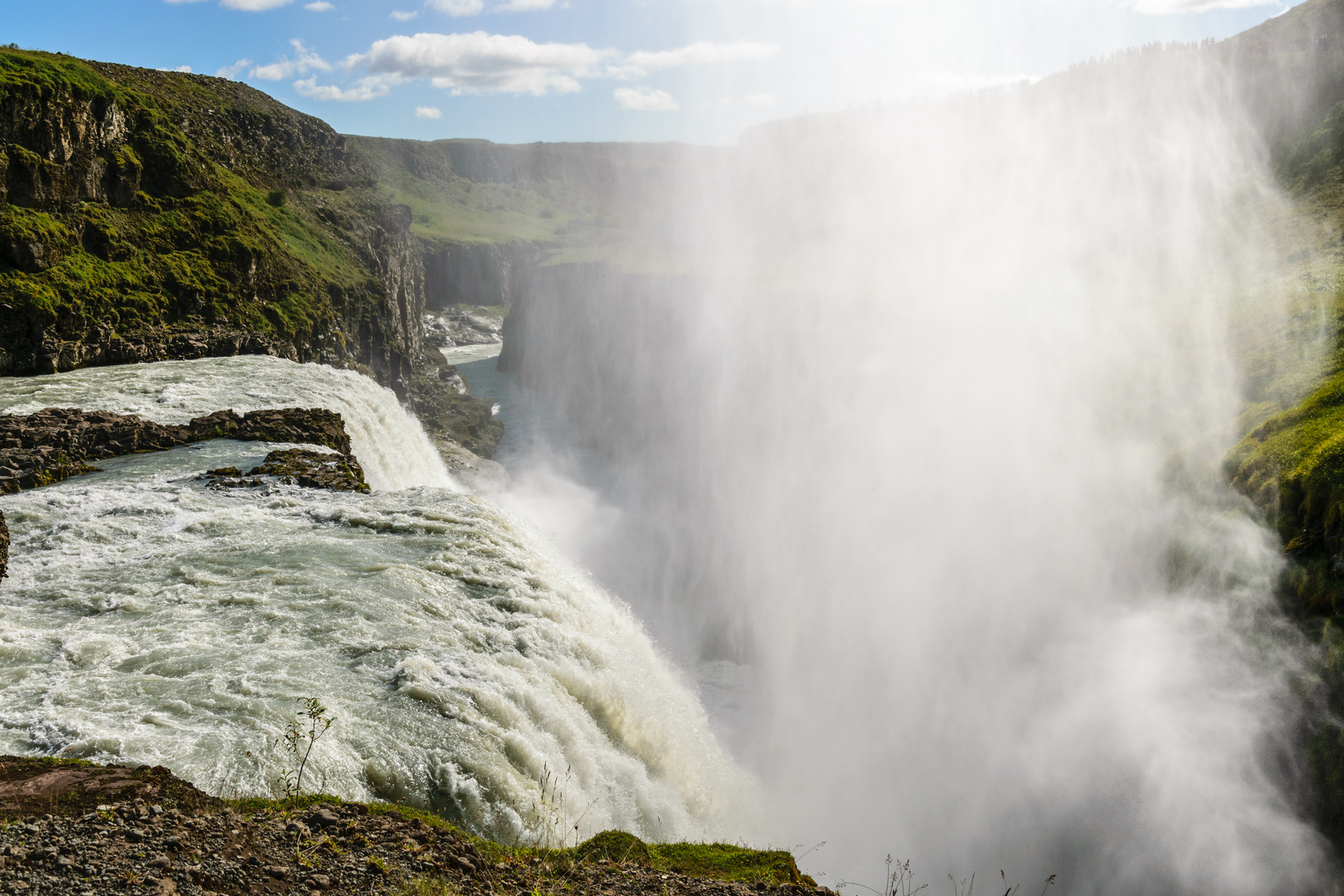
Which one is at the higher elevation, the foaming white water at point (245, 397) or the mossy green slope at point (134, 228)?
the mossy green slope at point (134, 228)

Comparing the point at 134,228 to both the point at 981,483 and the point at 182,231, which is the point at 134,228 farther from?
the point at 981,483

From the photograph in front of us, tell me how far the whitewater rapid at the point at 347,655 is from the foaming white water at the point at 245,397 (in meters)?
5.51

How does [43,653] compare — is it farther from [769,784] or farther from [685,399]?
[685,399]

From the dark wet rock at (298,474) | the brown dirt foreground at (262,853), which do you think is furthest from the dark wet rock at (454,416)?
the brown dirt foreground at (262,853)

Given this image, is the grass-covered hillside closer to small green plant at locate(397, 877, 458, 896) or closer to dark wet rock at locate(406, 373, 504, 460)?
dark wet rock at locate(406, 373, 504, 460)

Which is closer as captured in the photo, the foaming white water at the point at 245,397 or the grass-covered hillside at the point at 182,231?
the foaming white water at the point at 245,397

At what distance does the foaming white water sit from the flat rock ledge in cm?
148

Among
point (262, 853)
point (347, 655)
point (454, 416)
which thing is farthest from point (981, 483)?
point (454, 416)

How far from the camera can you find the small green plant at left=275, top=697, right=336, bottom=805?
7.86m

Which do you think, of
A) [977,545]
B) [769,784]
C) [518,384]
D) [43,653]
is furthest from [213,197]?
[518,384]

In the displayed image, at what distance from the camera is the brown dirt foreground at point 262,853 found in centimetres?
555

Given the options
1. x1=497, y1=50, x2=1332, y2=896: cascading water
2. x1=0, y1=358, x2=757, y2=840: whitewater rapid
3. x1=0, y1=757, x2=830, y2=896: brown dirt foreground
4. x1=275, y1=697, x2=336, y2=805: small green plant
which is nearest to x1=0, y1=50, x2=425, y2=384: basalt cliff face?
x1=0, y1=358, x2=757, y2=840: whitewater rapid

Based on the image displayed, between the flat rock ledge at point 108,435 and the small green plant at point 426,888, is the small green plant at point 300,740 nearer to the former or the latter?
the small green plant at point 426,888

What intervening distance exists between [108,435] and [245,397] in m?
6.16
